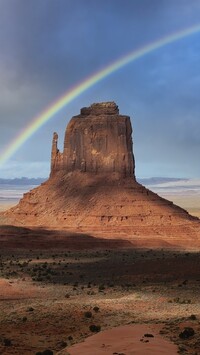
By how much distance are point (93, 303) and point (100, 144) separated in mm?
82680

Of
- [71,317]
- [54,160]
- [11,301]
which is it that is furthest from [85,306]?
[54,160]

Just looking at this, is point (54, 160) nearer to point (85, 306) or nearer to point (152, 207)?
point (152, 207)

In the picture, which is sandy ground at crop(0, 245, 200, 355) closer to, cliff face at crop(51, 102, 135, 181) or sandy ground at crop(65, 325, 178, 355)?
sandy ground at crop(65, 325, 178, 355)

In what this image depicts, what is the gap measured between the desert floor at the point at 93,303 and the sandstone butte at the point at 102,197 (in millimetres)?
25007

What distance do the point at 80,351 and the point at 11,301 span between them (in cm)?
1418

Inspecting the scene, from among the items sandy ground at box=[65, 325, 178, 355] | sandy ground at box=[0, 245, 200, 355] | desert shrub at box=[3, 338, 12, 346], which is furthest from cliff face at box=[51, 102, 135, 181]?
desert shrub at box=[3, 338, 12, 346]

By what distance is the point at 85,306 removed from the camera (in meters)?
27.6

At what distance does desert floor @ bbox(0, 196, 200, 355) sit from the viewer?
20.3 m

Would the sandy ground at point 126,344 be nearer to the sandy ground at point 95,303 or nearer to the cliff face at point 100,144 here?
the sandy ground at point 95,303

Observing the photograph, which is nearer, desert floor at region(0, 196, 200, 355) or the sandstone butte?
desert floor at region(0, 196, 200, 355)

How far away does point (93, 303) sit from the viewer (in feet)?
96.4

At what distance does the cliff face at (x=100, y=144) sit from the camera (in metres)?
109

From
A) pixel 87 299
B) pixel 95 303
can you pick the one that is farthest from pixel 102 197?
pixel 95 303

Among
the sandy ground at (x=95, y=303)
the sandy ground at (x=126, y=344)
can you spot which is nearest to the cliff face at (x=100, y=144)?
the sandy ground at (x=95, y=303)
